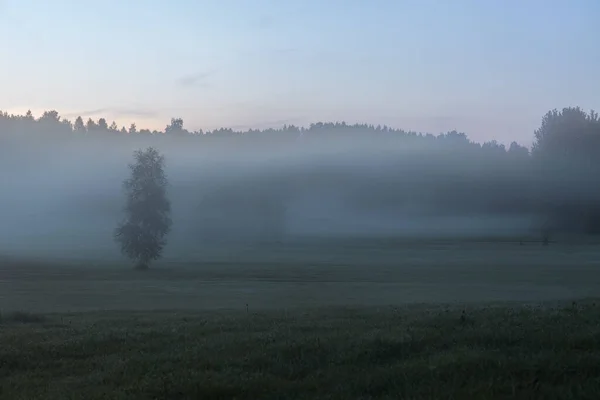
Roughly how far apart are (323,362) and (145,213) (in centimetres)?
7426

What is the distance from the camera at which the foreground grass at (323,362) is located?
8359 mm

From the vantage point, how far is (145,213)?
81.9 m

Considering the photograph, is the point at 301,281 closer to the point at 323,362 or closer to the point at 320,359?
the point at 320,359

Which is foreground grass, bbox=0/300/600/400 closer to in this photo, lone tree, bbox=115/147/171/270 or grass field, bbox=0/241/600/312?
grass field, bbox=0/241/600/312

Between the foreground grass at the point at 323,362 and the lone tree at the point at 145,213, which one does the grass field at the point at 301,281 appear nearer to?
the lone tree at the point at 145,213

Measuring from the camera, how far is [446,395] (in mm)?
7969

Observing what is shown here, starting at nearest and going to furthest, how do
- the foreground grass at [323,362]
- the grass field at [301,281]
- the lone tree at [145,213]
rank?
the foreground grass at [323,362]
the grass field at [301,281]
the lone tree at [145,213]

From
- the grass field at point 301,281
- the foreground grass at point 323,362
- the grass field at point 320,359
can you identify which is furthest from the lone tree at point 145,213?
the foreground grass at point 323,362

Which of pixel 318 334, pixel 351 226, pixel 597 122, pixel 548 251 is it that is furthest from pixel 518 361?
pixel 351 226

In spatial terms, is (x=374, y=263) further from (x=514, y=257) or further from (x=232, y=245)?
(x=232, y=245)

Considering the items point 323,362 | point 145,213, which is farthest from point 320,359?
point 145,213

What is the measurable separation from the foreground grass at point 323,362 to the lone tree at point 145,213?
2627 inches

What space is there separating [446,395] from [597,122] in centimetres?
13802

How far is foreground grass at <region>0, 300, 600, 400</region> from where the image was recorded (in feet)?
27.4
